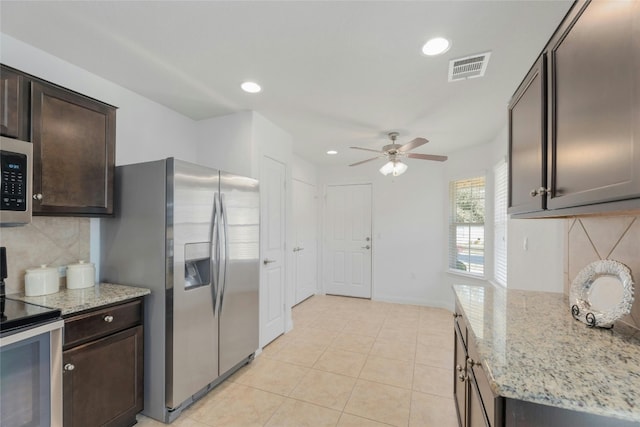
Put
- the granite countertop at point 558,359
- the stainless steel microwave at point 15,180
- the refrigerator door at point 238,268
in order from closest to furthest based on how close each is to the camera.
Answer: the granite countertop at point 558,359 < the stainless steel microwave at point 15,180 < the refrigerator door at point 238,268

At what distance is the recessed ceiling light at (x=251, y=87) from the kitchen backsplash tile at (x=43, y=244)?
1.62m

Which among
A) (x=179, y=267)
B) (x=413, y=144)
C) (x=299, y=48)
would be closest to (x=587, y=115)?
(x=299, y=48)

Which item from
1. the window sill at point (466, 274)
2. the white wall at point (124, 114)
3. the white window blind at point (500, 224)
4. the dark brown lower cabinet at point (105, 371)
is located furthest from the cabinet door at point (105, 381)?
the window sill at point (466, 274)

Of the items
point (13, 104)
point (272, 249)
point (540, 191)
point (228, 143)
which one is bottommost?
point (272, 249)

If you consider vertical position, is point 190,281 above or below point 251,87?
below

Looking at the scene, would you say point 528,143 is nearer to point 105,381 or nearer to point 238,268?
point 238,268

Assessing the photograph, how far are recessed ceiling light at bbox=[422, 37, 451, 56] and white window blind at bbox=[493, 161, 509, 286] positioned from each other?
6.58 feet

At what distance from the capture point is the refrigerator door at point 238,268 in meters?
2.39

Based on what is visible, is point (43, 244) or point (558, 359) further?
point (43, 244)

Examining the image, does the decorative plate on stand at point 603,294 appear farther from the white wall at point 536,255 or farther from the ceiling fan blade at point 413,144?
the ceiling fan blade at point 413,144

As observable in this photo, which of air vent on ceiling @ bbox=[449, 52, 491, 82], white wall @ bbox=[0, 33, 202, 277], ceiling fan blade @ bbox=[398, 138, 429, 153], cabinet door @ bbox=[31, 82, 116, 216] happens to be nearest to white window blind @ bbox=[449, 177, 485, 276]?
ceiling fan blade @ bbox=[398, 138, 429, 153]

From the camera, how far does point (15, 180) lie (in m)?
1.57

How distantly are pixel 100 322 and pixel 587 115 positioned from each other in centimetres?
255

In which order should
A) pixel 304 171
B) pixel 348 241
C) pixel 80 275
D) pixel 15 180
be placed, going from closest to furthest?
1. pixel 15 180
2. pixel 80 275
3. pixel 304 171
4. pixel 348 241
